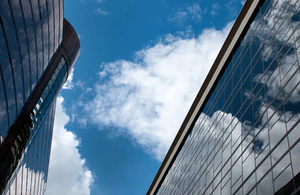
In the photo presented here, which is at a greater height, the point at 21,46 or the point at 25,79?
the point at 21,46

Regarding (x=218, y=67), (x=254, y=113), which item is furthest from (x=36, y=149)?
(x=254, y=113)

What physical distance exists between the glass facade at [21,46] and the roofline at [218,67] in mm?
23817

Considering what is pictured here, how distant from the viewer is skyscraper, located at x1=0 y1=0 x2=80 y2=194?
2247 cm

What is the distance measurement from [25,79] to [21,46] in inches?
209

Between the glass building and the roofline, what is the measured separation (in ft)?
0.42

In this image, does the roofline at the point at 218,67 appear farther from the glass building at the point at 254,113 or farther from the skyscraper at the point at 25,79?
the skyscraper at the point at 25,79

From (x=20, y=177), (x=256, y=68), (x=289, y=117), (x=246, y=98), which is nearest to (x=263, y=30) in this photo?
(x=256, y=68)

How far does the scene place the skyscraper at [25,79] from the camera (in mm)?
22469

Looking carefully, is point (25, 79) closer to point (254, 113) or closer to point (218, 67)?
point (218, 67)

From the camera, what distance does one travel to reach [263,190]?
539 inches

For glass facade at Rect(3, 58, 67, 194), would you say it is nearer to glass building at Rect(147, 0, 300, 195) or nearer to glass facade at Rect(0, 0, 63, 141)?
glass facade at Rect(0, 0, 63, 141)

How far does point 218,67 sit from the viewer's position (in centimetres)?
3334

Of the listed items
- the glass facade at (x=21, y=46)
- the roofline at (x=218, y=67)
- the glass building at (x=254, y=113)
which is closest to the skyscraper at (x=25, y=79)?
the glass facade at (x=21, y=46)

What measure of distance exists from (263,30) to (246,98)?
7.11 metres
